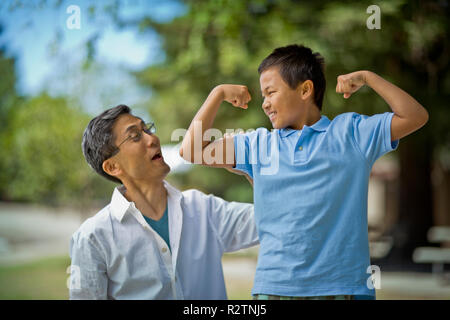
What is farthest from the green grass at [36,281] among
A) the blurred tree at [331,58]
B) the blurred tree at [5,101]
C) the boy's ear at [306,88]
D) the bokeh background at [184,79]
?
the boy's ear at [306,88]

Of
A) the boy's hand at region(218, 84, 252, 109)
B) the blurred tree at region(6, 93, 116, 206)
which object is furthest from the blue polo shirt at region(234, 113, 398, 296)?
the blurred tree at region(6, 93, 116, 206)

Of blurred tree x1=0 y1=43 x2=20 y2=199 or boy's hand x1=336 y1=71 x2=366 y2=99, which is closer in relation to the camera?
boy's hand x1=336 y1=71 x2=366 y2=99

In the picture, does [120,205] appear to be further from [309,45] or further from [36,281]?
[36,281]

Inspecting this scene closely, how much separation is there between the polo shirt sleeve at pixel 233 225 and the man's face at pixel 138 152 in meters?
0.27

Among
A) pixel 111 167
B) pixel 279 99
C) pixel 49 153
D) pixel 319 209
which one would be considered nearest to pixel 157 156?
pixel 111 167

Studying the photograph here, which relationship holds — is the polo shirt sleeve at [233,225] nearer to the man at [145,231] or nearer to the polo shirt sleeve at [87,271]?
the man at [145,231]

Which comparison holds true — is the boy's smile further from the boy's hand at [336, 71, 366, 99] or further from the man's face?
the man's face

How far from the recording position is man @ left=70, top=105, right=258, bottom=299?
6.35 feet

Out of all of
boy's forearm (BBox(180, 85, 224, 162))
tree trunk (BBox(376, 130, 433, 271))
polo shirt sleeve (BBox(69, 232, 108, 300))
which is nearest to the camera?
boy's forearm (BBox(180, 85, 224, 162))

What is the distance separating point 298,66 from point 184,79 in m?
5.77

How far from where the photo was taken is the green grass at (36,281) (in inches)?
261

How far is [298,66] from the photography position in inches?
70.2

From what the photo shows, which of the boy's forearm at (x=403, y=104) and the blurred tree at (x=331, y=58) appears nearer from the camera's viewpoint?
the boy's forearm at (x=403, y=104)
